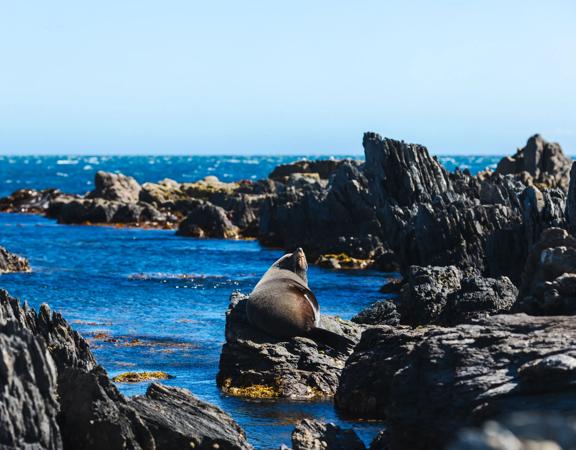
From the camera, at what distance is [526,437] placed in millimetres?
5789

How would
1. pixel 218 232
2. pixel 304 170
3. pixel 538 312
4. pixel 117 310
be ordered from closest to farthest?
pixel 538 312 → pixel 117 310 → pixel 218 232 → pixel 304 170

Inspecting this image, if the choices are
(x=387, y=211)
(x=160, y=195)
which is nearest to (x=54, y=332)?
(x=387, y=211)

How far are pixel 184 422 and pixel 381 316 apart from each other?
43.8 ft

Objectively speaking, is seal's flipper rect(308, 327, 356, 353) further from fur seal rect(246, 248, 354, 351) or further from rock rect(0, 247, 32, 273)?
rock rect(0, 247, 32, 273)

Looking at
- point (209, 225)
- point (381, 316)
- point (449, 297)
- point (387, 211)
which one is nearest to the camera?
point (449, 297)

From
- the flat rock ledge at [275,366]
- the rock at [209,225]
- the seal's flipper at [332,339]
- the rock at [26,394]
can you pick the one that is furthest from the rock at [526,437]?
the rock at [209,225]

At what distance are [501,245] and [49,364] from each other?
94.2 ft

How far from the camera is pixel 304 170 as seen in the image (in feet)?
365

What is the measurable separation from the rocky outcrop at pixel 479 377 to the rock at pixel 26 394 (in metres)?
4.36

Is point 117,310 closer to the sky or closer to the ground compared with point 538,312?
closer to the ground

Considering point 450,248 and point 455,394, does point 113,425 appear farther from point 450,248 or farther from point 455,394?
point 450,248

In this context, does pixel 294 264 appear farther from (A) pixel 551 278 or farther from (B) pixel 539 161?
(B) pixel 539 161

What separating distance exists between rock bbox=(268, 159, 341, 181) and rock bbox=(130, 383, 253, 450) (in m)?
90.0

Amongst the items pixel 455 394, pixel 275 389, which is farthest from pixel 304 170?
pixel 455 394
